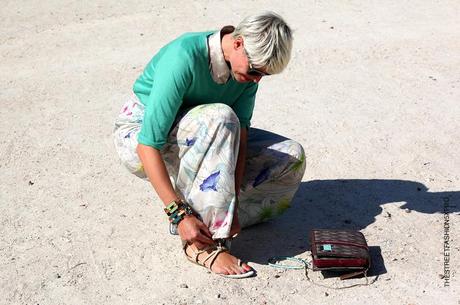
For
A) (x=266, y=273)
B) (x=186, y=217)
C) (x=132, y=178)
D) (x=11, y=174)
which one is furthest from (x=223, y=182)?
(x=11, y=174)

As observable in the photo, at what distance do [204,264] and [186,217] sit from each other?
336 millimetres

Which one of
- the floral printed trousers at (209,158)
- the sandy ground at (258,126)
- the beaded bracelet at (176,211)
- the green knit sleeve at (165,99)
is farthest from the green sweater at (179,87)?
the sandy ground at (258,126)

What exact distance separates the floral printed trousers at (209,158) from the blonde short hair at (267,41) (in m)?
0.32

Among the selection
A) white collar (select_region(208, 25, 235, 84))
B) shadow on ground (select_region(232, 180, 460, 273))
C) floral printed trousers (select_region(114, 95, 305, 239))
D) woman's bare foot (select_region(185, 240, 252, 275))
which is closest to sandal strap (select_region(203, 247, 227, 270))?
woman's bare foot (select_region(185, 240, 252, 275))

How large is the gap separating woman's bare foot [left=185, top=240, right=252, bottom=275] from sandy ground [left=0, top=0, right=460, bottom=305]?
5cm

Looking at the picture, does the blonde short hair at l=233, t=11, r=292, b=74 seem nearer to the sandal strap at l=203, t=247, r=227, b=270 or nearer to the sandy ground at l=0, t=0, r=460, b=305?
the sandal strap at l=203, t=247, r=227, b=270

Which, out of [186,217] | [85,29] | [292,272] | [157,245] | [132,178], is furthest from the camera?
[85,29]

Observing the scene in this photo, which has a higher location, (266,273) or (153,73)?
(153,73)

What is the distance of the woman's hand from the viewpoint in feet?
12.2

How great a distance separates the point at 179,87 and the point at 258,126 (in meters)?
1.95

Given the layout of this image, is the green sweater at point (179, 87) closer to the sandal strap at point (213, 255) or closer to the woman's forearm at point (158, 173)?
the woman's forearm at point (158, 173)

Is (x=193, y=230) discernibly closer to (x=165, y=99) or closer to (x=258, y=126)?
(x=165, y=99)

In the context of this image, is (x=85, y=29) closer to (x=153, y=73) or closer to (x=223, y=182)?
(x=153, y=73)

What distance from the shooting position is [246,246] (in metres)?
4.20
